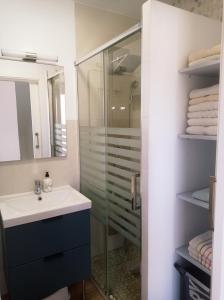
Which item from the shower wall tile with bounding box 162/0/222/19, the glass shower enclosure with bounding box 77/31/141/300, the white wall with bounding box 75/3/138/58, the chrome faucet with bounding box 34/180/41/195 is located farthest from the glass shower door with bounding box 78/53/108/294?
the shower wall tile with bounding box 162/0/222/19

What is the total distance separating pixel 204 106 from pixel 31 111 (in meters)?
1.34

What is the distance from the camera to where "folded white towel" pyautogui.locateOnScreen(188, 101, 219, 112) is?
46.1 inches

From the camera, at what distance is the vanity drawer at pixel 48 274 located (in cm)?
147

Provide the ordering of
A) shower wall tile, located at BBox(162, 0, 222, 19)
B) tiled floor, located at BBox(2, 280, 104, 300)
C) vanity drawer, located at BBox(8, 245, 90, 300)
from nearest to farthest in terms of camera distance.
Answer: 1. vanity drawer, located at BBox(8, 245, 90, 300)
2. shower wall tile, located at BBox(162, 0, 222, 19)
3. tiled floor, located at BBox(2, 280, 104, 300)

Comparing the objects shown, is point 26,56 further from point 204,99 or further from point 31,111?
point 204,99

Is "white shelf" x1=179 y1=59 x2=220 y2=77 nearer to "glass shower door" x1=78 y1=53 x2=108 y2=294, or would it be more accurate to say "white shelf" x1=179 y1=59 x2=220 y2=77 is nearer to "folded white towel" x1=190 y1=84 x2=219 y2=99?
"folded white towel" x1=190 y1=84 x2=219 y2=99

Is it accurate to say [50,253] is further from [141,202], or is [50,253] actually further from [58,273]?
[141,202]

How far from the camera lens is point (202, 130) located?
123 cm

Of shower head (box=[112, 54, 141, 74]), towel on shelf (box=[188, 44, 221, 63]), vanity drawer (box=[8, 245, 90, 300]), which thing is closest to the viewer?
towel on shelf (box=[188, 44, 221, 63])

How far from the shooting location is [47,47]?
1.89 metres

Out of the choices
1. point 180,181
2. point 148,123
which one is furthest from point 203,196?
point 148,123

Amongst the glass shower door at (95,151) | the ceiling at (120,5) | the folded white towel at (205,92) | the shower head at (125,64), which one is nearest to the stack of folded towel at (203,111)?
the folded white towel at (205,92)

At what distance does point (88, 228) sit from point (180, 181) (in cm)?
76

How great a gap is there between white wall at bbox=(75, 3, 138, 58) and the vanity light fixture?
0.91 feet
